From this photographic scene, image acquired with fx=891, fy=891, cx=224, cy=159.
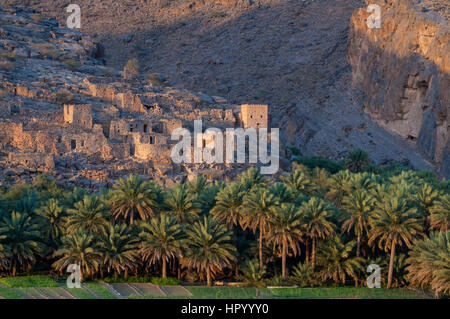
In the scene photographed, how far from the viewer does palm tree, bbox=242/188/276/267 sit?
177ft

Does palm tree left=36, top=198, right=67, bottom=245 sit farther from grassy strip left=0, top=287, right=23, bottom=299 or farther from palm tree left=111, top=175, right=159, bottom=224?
grassy strip left=0, top=287, right=23, bottom=299

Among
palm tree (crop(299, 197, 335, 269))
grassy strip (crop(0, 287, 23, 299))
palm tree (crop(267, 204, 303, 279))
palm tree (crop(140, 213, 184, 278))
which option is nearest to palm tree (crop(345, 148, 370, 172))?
palm tree (crop(299, 197, 335, 269))

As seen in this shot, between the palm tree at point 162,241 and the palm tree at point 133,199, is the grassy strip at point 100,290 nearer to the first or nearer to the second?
the palm tree at point 162,241

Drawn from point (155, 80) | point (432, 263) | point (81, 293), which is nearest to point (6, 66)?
point (155, 80)

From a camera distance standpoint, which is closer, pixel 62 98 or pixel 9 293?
pixel 9 293

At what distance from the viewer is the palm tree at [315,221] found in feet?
177

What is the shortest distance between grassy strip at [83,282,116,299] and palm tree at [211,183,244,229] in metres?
8.97

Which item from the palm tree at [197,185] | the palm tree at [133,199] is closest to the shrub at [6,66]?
the palm tree at [197,185]

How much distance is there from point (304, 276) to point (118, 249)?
11179 mm

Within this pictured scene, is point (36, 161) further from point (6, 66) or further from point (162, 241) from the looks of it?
point (6, 66)

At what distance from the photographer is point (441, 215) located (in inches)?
2127

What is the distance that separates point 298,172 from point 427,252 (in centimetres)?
1423
